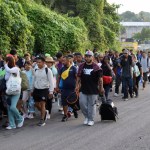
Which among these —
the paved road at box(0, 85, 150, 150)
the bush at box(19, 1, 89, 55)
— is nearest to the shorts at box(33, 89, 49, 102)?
the paved road at box(0, 85, 150, 150)

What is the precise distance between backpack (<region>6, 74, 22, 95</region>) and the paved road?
0.90 metres

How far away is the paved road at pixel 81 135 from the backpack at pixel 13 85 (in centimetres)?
90

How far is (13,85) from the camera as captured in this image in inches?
368

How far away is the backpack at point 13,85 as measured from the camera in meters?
9.34

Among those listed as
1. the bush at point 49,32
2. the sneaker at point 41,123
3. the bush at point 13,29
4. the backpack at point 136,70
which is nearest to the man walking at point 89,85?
the sneaker at point 41,123

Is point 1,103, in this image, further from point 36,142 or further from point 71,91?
point 36,142

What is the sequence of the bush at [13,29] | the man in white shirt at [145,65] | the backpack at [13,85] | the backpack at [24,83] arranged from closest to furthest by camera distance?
the backpack at [13,85] → the backpack at [24,83] → the bush at [13,29] → the man in white shirt at [145,65]

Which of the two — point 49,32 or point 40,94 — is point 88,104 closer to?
point 40,94

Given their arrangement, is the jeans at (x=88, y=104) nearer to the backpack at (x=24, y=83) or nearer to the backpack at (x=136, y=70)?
the backpack at (x=24, y=83)

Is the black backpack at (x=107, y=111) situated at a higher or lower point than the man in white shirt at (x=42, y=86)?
lower

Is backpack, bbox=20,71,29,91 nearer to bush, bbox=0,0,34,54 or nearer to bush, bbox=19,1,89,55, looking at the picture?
bush, bbox=0,0,34,54

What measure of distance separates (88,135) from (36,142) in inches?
48.1

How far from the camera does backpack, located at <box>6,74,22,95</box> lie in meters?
9.34

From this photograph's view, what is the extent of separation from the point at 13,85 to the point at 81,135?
6.54 ft
